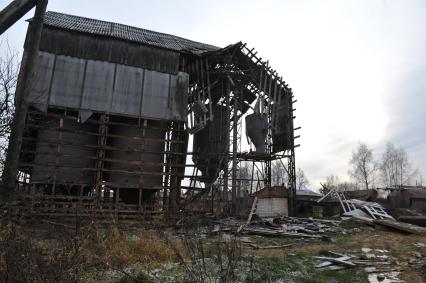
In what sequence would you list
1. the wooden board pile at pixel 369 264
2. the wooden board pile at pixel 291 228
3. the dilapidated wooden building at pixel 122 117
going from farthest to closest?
the dilapidated wooden building at pixel 122 117 < the wooden board pile at pixel 291 228 < the wooden board pile at pixel 369 264

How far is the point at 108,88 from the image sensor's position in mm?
19453

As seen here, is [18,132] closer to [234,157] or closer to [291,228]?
[291,228]

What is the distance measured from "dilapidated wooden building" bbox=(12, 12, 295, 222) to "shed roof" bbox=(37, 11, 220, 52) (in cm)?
10

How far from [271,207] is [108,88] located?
449 inches

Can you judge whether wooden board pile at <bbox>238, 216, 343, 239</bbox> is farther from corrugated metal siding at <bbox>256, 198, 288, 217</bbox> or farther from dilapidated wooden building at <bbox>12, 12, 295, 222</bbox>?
dilapidated wooden building at <bbox>12, 12, 295, 222</bbox>

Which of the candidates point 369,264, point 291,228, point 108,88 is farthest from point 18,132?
point 291,228

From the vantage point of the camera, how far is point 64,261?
553 centimetres

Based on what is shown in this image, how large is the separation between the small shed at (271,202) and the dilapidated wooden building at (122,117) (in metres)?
Answer: 1.57

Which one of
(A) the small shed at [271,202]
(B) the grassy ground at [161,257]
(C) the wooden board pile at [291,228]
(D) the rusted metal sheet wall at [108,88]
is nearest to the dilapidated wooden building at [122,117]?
(D) the rusted metal sheet wall at [108,88]

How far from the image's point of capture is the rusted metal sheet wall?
18.4 metres

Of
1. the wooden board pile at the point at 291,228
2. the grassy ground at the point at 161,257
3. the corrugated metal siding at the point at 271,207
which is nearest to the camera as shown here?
the grassy ground at the point at 161,257

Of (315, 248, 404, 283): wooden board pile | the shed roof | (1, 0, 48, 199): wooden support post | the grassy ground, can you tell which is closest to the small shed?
the grassy ground

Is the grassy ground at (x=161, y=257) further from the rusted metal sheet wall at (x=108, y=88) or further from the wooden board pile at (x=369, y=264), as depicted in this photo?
the rusted metal sheet wall at (x=108, y=88)

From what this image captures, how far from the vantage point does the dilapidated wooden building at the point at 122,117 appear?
717 inches
